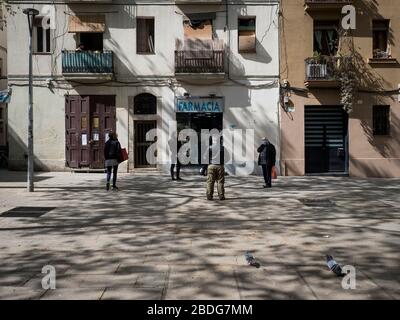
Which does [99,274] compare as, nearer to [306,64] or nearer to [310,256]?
[310,256]

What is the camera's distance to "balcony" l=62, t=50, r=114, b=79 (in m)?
20.4

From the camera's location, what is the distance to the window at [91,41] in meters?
21.1

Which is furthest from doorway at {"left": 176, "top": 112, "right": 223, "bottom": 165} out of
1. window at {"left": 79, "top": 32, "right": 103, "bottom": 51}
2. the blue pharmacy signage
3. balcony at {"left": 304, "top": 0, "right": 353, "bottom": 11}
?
balcony at {"left": 304, "top": 0, "right": 353, "bottom": 11}

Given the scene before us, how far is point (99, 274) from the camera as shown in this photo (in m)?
6.40

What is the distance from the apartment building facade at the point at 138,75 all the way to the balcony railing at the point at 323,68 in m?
1.44

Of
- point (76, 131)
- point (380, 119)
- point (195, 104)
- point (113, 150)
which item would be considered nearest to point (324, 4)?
point (380, 119)

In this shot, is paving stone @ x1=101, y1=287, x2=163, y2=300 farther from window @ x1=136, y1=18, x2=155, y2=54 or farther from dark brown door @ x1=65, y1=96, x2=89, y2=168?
window @ x1=136, y1=18, x2=155, y2=54

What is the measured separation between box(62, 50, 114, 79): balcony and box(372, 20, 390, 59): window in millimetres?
10945

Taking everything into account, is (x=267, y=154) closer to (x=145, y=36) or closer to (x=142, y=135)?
(x=142, y=135)

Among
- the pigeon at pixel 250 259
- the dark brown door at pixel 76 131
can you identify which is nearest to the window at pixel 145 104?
the dark brown door at pixel 76 131

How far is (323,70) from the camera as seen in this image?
20.2 m
